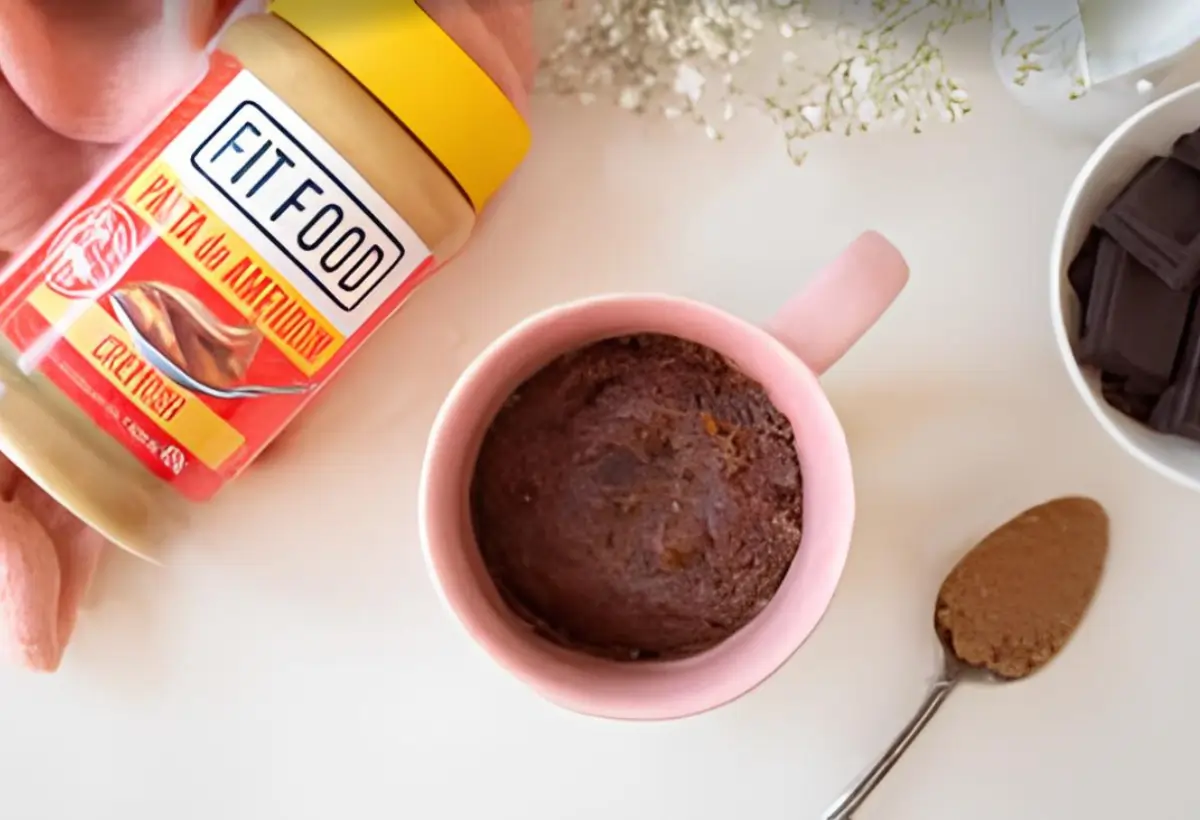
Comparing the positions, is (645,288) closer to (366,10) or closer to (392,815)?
(366,10)

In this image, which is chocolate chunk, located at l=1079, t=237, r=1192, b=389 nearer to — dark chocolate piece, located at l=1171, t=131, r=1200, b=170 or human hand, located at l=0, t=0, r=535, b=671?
dark chocolate piece, located at l=1171, t=131, r=1200, b=170

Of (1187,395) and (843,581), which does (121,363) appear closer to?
(843,581)

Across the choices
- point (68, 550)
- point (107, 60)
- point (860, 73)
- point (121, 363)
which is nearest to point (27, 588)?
point (68, 550)

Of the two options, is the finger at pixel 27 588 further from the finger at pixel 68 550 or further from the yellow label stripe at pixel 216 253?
the yellow label stripe at pixel 216 253

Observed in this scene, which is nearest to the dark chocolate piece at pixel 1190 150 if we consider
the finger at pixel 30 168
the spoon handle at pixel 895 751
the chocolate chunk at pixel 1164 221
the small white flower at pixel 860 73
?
the chocolate chunk at pixel 1164 221

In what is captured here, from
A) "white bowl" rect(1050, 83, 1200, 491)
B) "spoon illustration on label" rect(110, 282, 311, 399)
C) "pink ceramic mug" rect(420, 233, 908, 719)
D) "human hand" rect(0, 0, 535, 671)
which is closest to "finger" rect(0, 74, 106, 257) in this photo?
"human hand" rect(0, 0, 535, 671)

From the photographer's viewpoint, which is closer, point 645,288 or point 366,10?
point 366,10

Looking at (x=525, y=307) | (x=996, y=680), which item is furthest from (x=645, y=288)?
(x=996, y=680)
